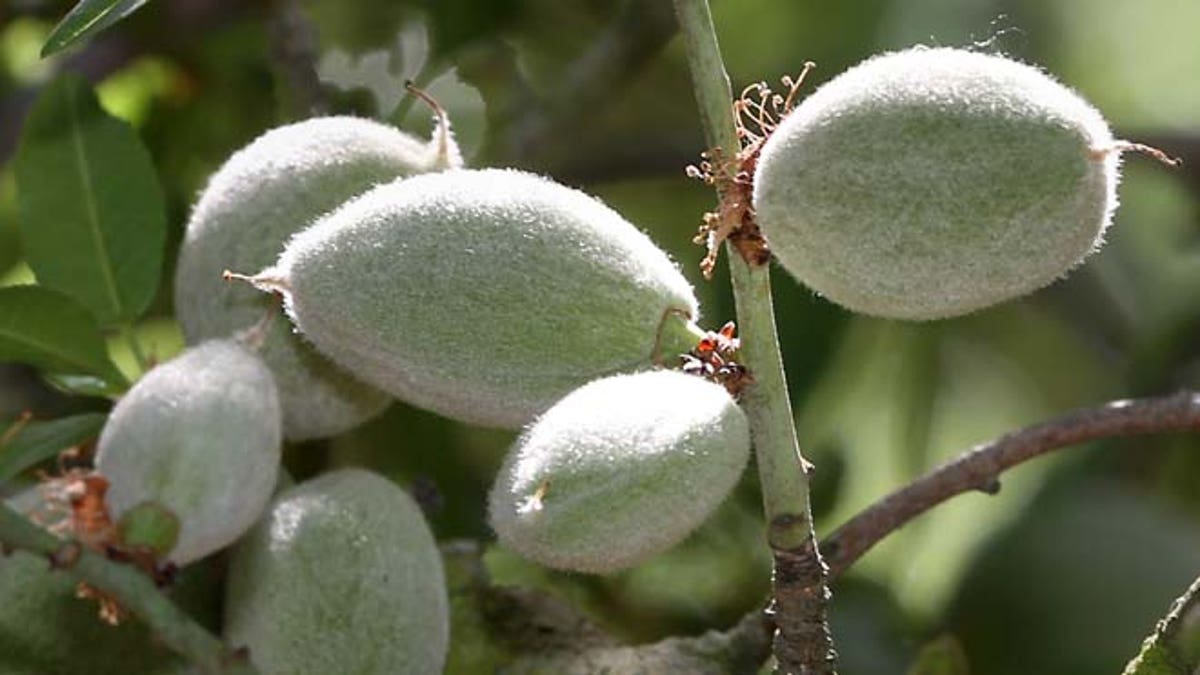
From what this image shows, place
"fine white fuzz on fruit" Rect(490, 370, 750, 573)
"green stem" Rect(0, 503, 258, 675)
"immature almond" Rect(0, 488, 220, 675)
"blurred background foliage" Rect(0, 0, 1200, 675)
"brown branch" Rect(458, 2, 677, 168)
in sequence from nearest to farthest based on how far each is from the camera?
1. "fine white fuzz on fruit" Rect(490, 370, 750, 573)
2. "green stem" Rect(0, 503, 258, 675)
3. "immature almond" Rect(0, 488, 220, 675)
4. "blurred background foliage" Rect(0, 0, 1200, 675)
5. "brown branch" Rect(458, 2, 677, 168)

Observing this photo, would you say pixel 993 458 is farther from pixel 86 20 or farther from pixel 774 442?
pixel 86 20

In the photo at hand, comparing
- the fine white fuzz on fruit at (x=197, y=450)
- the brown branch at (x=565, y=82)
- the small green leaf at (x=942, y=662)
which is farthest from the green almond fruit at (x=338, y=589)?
the brown branch at (x=565, y=82)

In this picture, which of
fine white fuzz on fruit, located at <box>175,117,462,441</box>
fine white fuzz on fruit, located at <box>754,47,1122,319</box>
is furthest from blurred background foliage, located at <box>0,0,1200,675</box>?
fine white fuzz on fruit, located at <box>754,47,1122,319</box>

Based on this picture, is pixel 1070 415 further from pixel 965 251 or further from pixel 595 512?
pixel 595 512

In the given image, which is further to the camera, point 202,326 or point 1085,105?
point 202,326

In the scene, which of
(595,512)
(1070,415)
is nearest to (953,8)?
(1070,415)

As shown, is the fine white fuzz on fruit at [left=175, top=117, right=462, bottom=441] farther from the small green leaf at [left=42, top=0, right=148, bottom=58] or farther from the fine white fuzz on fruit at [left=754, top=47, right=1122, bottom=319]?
the fine white fuzz on fruit at [left=754, top=47, right=1122, bottom=319]

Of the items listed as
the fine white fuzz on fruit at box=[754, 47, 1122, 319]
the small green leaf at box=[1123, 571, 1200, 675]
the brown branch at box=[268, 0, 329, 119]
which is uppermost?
the fine white fuzz on fruit at box=[754, 47, 1122, 319]
